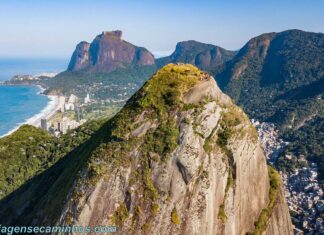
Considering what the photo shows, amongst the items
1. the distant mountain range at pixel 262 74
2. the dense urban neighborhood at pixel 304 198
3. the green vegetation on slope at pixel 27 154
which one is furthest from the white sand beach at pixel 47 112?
the dense urban neighborhood at pixel 304 198

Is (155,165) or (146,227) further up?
(155,165)

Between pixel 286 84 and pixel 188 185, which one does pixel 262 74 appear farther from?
pixel 188 185

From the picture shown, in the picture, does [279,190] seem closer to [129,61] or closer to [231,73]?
[231,73]

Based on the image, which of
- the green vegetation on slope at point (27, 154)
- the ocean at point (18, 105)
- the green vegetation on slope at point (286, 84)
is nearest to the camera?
the green vegetation on slope at point (27, 154)

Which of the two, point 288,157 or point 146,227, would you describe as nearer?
point 146,227

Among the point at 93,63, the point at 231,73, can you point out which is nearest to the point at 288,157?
the point at 231,73

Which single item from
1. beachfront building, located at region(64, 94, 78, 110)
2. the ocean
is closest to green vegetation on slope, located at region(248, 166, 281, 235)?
the ocean

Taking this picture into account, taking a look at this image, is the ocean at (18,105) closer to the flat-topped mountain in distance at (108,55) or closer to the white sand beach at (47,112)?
the white sand beach at (47,112)

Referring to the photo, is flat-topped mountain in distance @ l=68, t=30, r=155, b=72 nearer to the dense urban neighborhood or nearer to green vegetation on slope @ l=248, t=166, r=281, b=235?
the dense urban neighborhood
